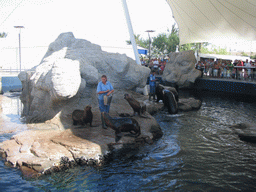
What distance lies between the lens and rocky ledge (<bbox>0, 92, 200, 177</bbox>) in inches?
213

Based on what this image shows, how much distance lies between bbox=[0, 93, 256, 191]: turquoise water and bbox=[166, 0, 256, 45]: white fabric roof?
859 centimetres

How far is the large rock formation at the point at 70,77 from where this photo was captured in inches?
301

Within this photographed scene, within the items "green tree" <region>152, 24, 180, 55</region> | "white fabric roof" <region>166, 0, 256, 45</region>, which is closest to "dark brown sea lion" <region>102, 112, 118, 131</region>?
"white fabric roof" <region>166, 0, 256, 45</region>

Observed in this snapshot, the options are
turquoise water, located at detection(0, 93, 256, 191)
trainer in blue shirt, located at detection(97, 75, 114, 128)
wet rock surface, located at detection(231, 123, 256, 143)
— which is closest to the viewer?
turquoise water, located at detection(0, 93, 256, 191)

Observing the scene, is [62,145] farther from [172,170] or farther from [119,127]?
[172,170]

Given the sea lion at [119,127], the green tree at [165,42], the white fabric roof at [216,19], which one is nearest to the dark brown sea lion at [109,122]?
the sea lion at [119,127]

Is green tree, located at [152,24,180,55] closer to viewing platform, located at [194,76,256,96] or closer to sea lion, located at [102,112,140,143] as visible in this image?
viewing platform, located at [194,76,256,96]

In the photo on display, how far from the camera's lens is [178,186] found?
196 inches

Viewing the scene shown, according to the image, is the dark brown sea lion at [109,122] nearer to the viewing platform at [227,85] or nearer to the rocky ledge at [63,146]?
the rocky ledge at [63,146]

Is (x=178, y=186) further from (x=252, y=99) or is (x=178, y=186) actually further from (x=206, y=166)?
(x=252, y=99)

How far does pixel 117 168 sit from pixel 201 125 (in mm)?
4620

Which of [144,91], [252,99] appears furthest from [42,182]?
[252,99]

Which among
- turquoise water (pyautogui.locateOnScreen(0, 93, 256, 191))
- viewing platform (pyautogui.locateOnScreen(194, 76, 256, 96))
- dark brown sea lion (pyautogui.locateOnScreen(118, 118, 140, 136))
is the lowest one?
turquoise water (pyautogui.locateOnScreen(0, 93, 256, 191))

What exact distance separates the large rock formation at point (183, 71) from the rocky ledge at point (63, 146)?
12806 millimetres
